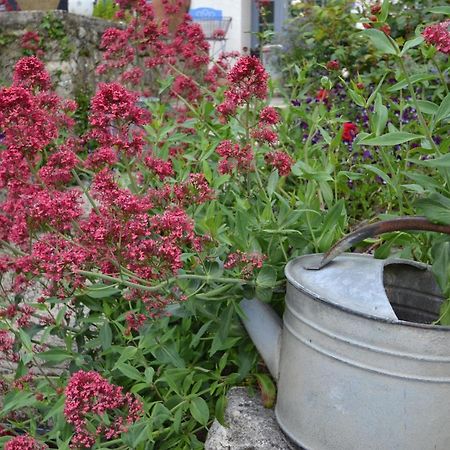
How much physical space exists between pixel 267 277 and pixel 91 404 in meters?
0.45

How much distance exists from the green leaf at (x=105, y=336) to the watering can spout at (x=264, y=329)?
13.1 inches

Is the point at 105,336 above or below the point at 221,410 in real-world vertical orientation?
above

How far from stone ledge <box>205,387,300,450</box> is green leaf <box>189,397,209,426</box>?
0.04 m

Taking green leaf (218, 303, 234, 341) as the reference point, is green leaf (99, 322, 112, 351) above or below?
below

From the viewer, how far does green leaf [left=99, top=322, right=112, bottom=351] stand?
1.77 metres

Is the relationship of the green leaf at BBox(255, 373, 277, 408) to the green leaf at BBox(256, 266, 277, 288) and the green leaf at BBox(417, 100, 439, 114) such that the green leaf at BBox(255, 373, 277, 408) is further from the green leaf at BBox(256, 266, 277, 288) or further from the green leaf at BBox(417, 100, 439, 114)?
the green leaf at BBox(417, 100, 439, 114)

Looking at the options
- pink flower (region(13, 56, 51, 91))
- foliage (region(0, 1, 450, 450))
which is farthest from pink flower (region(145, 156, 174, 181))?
pink flower (region(13, 56, 51, 91))

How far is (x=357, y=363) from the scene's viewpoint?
1.39 meters

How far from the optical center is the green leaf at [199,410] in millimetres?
1651

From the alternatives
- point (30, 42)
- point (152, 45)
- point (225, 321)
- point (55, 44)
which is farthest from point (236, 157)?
point (55, 44)

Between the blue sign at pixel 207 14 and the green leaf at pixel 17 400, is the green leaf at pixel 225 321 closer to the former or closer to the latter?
the green leaf at pixel 17 400

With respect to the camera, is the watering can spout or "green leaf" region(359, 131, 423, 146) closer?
"green leaf" region(359, 131, 423, 146)

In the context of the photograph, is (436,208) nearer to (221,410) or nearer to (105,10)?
(221,410)

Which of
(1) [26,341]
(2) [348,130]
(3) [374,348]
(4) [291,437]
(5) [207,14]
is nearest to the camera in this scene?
(3) [374,348]
